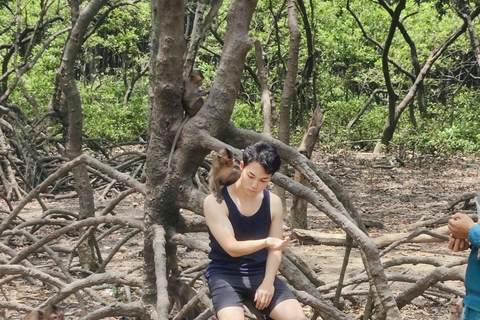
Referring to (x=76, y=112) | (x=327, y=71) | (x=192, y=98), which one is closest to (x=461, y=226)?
(x=192, y=98)

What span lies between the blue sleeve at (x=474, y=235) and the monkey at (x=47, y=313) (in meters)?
1.82

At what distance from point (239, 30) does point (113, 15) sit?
503 inches

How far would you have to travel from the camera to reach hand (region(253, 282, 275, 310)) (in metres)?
2.25

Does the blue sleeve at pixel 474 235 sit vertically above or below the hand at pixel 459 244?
above

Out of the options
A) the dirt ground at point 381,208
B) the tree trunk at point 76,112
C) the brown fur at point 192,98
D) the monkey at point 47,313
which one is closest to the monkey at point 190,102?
the brown fur at point 192,98

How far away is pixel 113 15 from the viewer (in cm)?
1487

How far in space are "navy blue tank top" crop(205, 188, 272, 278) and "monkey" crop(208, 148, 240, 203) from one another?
4cm

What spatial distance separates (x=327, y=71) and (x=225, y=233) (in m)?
15.1

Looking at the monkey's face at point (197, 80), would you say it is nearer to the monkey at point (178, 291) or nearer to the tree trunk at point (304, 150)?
the monkey at point (178, 291)

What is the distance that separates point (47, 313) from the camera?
284 cm

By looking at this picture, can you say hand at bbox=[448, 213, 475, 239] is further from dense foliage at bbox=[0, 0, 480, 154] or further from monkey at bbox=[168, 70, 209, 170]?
dense foliage at bbox=[0, 0, 480, 154]

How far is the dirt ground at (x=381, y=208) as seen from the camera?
4.39m

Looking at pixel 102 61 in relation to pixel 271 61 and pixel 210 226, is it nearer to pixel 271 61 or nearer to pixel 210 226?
pixel 271 61

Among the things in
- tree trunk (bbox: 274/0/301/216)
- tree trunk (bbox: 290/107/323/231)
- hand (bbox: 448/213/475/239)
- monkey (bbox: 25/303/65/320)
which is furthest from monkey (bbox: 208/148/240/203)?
tree trunk (bbox: 274/0/301/216)
